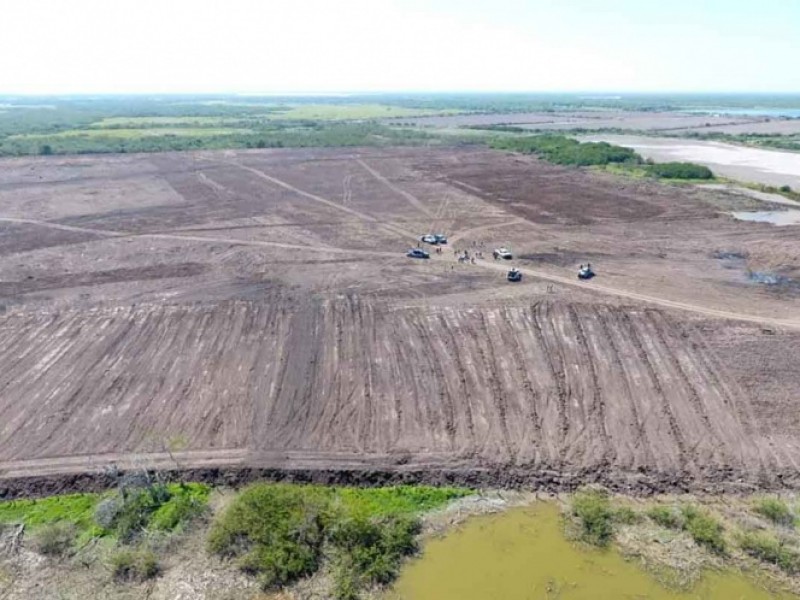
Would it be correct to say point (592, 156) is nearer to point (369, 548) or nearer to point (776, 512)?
point (776, 512)

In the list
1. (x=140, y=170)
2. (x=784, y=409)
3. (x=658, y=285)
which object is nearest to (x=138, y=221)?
(x=140, y=170)

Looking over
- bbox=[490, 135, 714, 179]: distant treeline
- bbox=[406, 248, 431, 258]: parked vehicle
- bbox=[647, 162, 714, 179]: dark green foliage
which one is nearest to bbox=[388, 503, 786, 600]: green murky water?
bbox=[406, 248, 431, 258]: parked vehicle

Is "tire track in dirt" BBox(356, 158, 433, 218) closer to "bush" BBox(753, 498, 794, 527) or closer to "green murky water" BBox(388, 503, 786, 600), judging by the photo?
"bush" BBox(753, 498, 794, 527)

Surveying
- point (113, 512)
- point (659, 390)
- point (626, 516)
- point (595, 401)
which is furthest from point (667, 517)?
point (113, 512)

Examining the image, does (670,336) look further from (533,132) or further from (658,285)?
(533,132)

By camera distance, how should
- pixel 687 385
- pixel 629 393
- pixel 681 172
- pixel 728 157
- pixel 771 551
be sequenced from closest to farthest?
pixel 771 551
pixel 629 393
pixel 687 385
pixel 681 172
pixel 728 157

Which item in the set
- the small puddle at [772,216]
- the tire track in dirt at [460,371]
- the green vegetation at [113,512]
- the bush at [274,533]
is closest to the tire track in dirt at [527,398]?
the tire track in dirt at [460,371]
